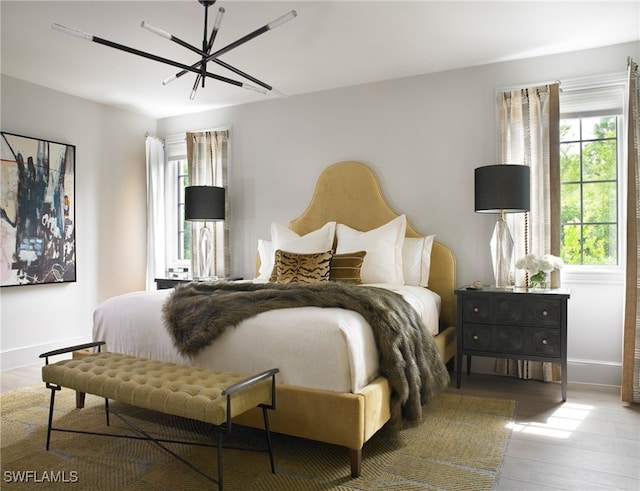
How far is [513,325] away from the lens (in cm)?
333

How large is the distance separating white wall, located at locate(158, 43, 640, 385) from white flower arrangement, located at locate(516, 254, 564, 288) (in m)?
0.42

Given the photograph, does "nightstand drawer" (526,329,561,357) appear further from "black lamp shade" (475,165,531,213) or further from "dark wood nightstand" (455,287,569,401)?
"black lamp shade" (475,165,531,213)

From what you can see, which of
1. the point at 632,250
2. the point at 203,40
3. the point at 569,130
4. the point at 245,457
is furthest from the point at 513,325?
the point at 203,40

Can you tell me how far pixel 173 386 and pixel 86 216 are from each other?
342 centimetres

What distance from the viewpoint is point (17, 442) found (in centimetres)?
253

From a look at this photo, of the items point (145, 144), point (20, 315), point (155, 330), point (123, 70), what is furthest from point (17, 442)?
point (145, 144)

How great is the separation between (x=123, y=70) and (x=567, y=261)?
13.2 ft

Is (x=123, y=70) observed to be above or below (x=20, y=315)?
above

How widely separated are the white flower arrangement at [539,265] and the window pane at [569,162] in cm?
74

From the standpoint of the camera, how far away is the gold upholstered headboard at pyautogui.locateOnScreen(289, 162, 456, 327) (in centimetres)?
402

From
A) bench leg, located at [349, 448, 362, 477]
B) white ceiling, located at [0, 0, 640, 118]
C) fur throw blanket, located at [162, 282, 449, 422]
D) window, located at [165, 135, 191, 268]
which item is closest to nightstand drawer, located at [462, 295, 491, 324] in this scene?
A: fur throw blanket, located at [162, 282, 449, 422]

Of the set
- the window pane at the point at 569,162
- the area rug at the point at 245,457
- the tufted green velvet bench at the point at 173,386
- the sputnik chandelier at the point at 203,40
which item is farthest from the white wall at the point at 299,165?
the tufted green velvet bench at the point at 173,386

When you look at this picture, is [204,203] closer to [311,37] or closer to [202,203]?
[202,203]

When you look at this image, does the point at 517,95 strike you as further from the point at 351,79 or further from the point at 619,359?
the point at 619,359
